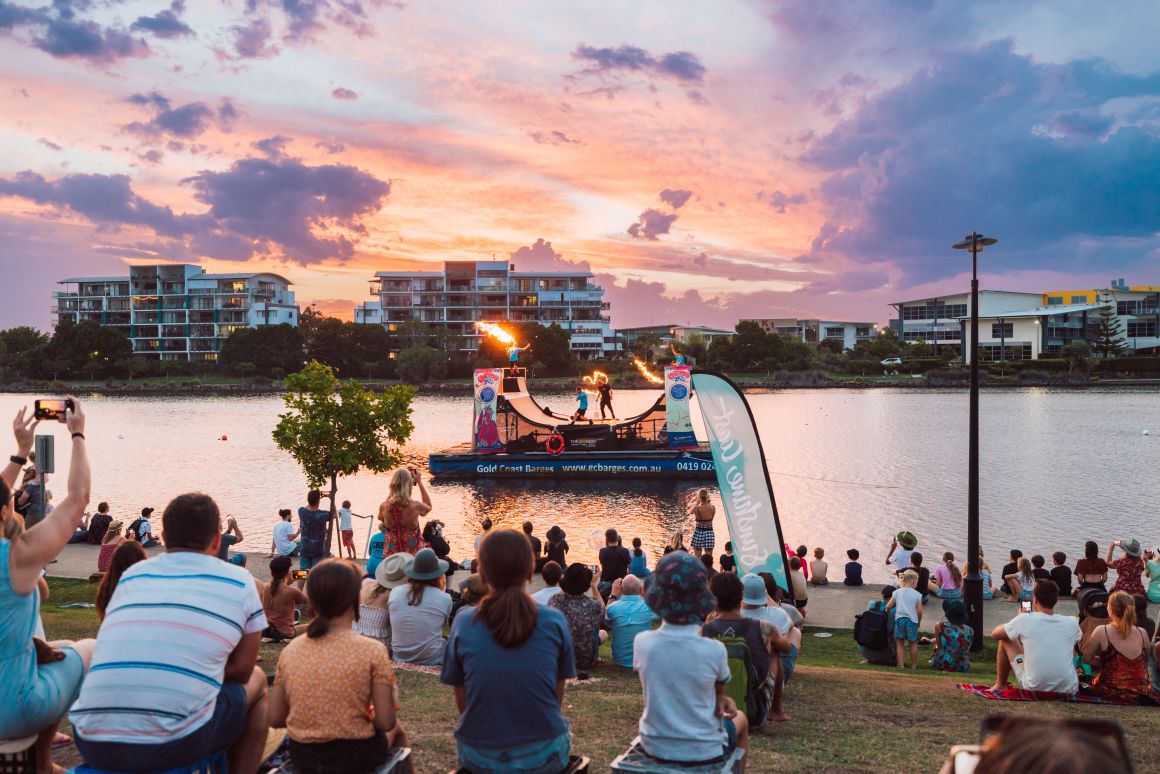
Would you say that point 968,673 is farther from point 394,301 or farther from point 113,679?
point 394,301

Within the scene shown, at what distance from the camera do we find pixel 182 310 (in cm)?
14175

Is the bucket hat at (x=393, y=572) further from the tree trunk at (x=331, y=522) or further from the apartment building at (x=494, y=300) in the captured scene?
the apartment building at (x=494, y=300)

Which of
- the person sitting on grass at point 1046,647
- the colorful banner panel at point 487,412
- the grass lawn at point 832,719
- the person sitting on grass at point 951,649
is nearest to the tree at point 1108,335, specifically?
the colorful banner panel at point 487,412

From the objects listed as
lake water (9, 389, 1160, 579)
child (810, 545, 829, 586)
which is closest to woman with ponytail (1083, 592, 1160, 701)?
child (810, 545, 829, 586)

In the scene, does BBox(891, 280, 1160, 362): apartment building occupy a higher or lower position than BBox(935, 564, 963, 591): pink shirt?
higher

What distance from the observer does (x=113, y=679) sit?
3.70m

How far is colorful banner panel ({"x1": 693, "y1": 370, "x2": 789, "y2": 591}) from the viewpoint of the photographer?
13641mm

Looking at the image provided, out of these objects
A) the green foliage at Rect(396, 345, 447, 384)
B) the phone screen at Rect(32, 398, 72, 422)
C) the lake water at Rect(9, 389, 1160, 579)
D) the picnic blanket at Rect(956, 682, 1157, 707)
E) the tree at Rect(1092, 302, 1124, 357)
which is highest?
the tree at Rect(1092, 302, 1124, 357)

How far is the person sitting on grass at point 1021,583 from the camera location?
14703 millimetres

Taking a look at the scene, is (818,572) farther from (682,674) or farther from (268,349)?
(268,349)

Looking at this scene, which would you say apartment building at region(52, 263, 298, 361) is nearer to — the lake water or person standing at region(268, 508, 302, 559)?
the lake water

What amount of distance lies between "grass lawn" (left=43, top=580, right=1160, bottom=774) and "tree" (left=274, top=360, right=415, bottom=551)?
44.8ft

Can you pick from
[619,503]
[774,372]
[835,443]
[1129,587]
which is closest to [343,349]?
[774,372]

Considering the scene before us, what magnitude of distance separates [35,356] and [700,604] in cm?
15986
